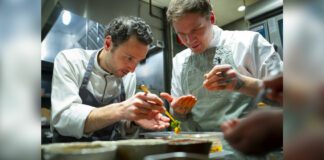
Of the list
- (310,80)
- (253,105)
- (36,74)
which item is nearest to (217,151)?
(253,105)

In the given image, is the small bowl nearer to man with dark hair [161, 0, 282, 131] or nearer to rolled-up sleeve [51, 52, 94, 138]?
rolled-up sleeve [51, 52, 94, 138]

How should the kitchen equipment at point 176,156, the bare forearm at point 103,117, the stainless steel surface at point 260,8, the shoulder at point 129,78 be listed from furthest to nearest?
1. the shoulder at point 129,78
2. the bare forearm at point 103,117
3. the stainless steel surface at point 260,8
4. the kitchen equipment at point 176,156

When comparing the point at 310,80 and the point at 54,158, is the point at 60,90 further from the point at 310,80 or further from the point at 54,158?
the point at 310,80

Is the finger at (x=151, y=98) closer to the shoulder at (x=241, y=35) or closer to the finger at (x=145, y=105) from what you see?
the finger at (x=145, y=105)

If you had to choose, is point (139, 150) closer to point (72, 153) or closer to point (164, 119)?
point (72, 153)

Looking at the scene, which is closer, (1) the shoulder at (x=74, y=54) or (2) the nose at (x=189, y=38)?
(1) the shoulder at (x=74, y=54)

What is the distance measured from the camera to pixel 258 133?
1.16 feet

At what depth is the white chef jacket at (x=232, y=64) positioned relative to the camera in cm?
47

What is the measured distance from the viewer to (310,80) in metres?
0.29

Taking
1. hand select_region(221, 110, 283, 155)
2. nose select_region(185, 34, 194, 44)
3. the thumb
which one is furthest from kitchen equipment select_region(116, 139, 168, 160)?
nose select_region(185, 34, 194, 44)

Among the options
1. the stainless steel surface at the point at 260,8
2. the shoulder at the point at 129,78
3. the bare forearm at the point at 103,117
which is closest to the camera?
the stainless steel surface at the point at 260,8

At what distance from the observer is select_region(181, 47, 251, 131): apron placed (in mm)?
516

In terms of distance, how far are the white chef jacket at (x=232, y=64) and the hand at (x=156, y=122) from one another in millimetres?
38

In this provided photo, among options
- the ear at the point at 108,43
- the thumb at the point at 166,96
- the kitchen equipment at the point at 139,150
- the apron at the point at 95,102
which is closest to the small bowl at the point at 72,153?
the kitchen equipment at the point at 139,150
